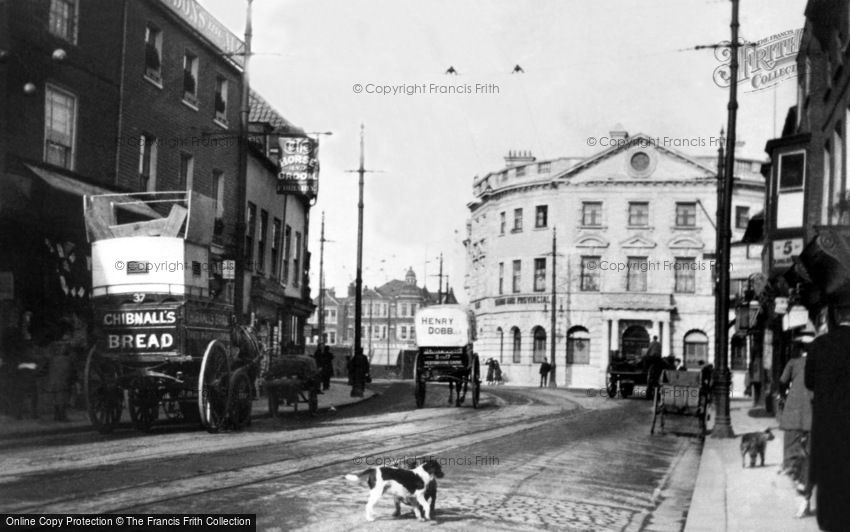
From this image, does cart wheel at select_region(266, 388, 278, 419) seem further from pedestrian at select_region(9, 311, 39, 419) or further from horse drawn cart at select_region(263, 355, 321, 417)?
pedestrian at select_region(9, 311, 39, 419)

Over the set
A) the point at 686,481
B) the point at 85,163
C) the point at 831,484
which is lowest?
the point at 686,481

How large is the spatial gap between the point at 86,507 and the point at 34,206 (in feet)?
35.0

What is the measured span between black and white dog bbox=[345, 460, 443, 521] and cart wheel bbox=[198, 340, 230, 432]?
706 centimetres

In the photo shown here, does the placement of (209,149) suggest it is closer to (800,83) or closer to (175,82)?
(175,82)

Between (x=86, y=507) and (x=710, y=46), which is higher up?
(x=710, y=46)

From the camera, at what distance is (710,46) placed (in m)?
15.2

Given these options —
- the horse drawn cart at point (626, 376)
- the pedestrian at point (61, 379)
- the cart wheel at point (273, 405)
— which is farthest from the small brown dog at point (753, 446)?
the horse drawn cart at point (626, 376)

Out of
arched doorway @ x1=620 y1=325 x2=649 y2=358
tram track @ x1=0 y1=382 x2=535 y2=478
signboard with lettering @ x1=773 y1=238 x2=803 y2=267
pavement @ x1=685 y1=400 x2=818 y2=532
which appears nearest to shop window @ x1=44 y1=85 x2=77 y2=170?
tram track @ x1=0 y1=382 x2=535 y2=478

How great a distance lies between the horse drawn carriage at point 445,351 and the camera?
77.7 ft

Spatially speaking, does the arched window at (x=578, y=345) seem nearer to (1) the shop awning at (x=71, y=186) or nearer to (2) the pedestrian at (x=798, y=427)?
(1) the shop awning at (x=71, y=186)

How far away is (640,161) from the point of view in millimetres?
54125

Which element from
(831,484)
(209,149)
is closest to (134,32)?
(209,149)

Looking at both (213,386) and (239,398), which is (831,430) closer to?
(213,386)

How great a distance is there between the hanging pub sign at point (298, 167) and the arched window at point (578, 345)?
3424cm
